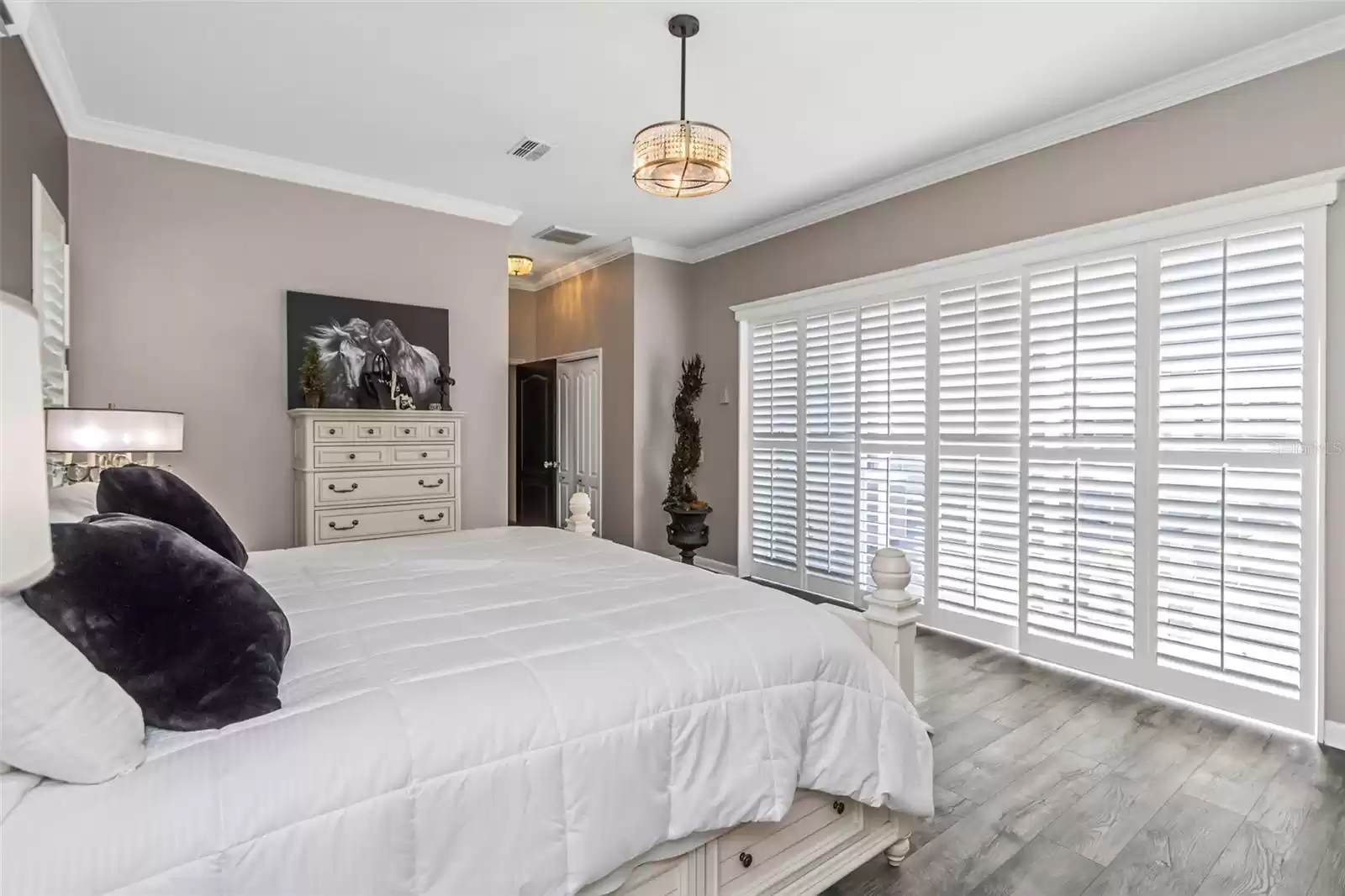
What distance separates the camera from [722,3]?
2477 millimetres

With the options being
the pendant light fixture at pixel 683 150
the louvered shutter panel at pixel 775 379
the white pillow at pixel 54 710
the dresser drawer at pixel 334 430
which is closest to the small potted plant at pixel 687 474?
the louvered shutter panel at pixel 775 379

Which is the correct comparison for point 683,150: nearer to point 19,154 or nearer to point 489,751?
point 489,751

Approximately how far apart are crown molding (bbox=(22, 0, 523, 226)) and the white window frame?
2.87 m

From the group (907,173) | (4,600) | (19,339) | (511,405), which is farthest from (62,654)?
(511,405)

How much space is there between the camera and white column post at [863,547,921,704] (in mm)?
2025

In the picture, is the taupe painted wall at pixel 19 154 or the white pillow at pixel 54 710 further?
the taupe painted wall at pixel 19 154

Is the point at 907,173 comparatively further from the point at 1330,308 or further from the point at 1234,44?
the point at 1330,308

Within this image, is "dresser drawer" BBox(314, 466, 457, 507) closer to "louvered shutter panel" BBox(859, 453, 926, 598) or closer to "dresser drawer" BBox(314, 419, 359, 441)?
"dresser drawer" BBox(314, 419, 359, 441)

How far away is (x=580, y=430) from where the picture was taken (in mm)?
6297

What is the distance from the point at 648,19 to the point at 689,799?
269 cm

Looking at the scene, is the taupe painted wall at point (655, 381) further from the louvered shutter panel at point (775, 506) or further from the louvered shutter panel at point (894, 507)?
the louvered shutter panel at point (894, 507)

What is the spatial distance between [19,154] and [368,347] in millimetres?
1881

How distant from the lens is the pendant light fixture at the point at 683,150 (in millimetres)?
2506

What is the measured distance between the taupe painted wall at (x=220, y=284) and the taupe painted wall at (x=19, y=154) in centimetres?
54
